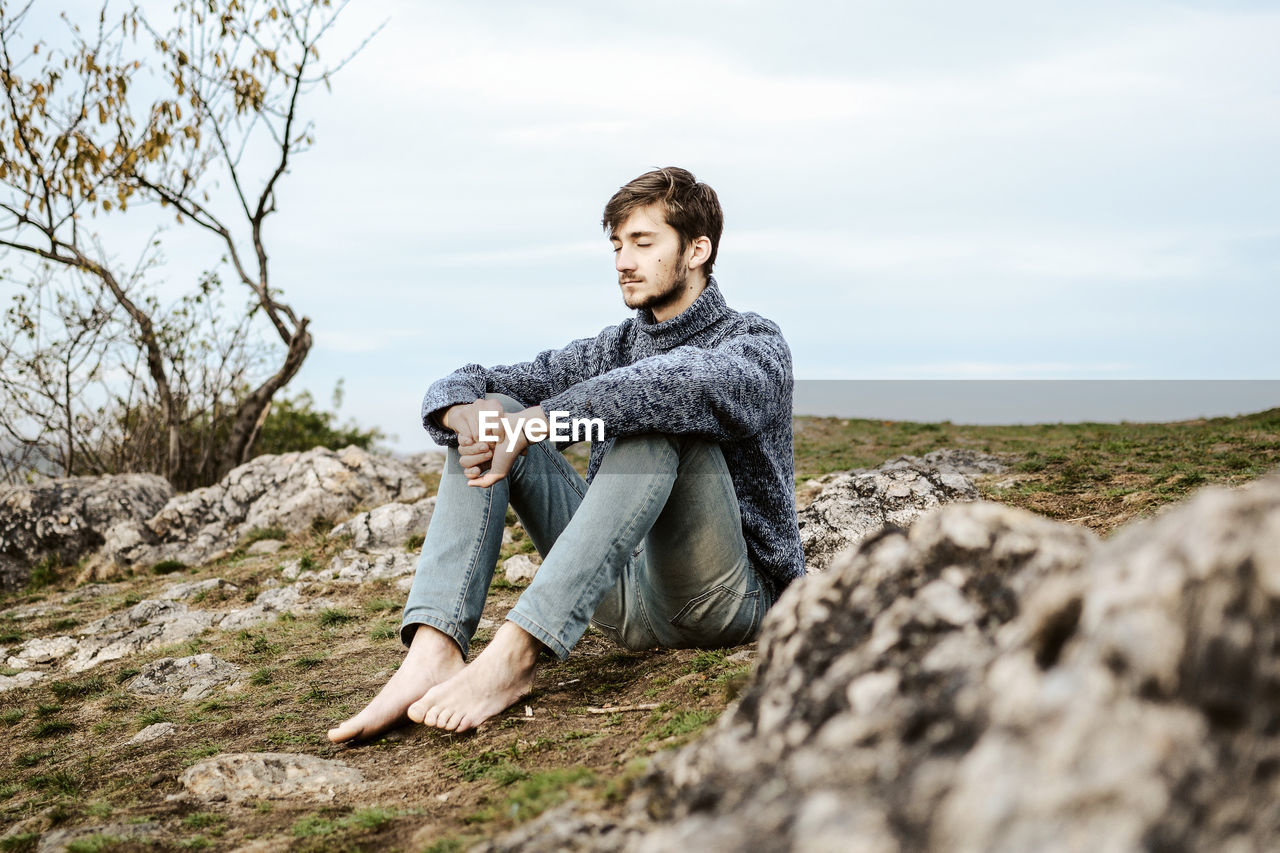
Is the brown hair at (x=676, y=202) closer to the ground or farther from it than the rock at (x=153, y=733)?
farther from it

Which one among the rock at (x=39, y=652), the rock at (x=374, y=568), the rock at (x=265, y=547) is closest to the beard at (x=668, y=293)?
the rock at (x=374, y=568)

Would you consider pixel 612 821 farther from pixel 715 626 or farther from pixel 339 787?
pixel 715 626

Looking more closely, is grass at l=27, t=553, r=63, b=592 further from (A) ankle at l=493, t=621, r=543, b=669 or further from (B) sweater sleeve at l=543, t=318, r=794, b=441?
(B) sweater sleeve at l=543, t=318, r=794, b=441

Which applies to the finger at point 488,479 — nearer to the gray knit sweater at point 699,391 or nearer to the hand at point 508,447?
the hand at point 508,447

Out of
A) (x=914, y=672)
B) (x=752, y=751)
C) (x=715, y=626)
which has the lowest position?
(x=715, y=626)

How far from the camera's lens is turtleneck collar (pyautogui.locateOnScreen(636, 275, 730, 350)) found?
3.52 meters

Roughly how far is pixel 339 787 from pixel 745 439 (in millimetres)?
1586

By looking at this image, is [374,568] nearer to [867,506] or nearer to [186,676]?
[186,676]

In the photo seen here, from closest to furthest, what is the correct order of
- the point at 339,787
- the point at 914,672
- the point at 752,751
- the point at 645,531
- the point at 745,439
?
the point at 914,672 → the point at 752,751 → the point at 339,787 → the point at 645,531 → the point at 745,439

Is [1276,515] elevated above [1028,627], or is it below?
above

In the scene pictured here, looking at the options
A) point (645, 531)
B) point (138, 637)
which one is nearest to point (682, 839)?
point (645, 531)

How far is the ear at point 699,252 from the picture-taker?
3.60 m

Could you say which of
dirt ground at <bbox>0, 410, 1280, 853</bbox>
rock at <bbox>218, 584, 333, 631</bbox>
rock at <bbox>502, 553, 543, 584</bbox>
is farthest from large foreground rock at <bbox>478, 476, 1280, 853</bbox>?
rock at <bbox>218, 584, 333, 631</bbox>

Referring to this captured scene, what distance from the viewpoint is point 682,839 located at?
46.8 inches
